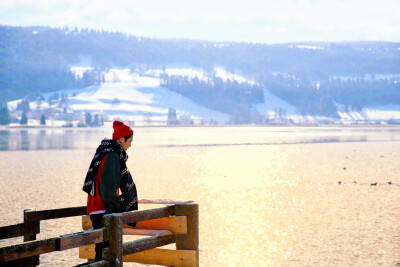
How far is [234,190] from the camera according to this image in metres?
27.4

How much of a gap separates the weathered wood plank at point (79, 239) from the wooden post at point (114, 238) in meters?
0.12

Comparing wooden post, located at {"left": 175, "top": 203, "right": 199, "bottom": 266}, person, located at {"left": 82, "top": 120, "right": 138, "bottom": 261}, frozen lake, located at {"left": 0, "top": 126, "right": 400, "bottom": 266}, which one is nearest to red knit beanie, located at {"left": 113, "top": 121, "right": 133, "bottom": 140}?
person, located at {"left": 82, "top": 120, "right": 138, "bottom": 261}

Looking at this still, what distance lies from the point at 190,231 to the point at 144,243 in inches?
27.7

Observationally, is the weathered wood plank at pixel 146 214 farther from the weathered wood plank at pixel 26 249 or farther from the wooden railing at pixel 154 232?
A: the weathered wood plank at pixel 26 249

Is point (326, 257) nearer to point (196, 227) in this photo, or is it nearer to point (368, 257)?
point (368, 257)

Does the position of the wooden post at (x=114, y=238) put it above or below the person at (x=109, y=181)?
below

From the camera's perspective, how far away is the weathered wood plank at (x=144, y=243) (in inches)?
330

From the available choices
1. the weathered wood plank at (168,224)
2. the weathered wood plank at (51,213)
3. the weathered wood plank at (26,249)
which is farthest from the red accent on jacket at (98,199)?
the weathered wood plank at (26,249)

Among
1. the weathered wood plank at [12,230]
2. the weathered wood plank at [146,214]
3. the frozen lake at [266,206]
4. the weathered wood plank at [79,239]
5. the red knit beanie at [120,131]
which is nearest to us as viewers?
the weathered wood plank at [79,239]

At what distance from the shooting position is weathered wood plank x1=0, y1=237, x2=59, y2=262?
702cm

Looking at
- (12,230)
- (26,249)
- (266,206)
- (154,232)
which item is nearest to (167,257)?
(154,232)

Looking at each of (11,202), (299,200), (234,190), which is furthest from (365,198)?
(11,202)

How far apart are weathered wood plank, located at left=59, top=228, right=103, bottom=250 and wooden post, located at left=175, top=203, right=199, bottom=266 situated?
1593 mm

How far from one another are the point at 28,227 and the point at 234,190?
18.7m
